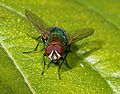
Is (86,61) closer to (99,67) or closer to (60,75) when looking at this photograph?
(99,67)

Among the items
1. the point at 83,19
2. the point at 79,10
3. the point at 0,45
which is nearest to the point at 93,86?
the point at 0,45

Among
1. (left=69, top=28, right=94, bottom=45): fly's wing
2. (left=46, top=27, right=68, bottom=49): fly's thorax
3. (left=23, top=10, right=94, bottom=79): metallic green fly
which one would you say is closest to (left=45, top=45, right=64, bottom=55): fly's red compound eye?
(left=23, top=10, right=94, bottom=79): metallic green fly

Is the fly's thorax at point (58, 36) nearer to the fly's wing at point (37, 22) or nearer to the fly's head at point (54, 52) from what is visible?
Result: the fly's wing at point (37, 22)

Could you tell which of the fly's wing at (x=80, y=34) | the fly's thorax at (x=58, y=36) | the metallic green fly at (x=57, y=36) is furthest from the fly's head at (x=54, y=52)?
the fly's wing at (x=80, y=34)

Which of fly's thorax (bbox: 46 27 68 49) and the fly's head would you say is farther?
fly's thorax (bbox: 46 27 68 49)

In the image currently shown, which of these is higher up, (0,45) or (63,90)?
(0,45)

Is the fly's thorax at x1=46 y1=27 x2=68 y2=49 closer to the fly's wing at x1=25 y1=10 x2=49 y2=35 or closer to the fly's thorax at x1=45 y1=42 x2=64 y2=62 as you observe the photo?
the fly's wing at x1=25 y1=10 x2=49 y2=35
